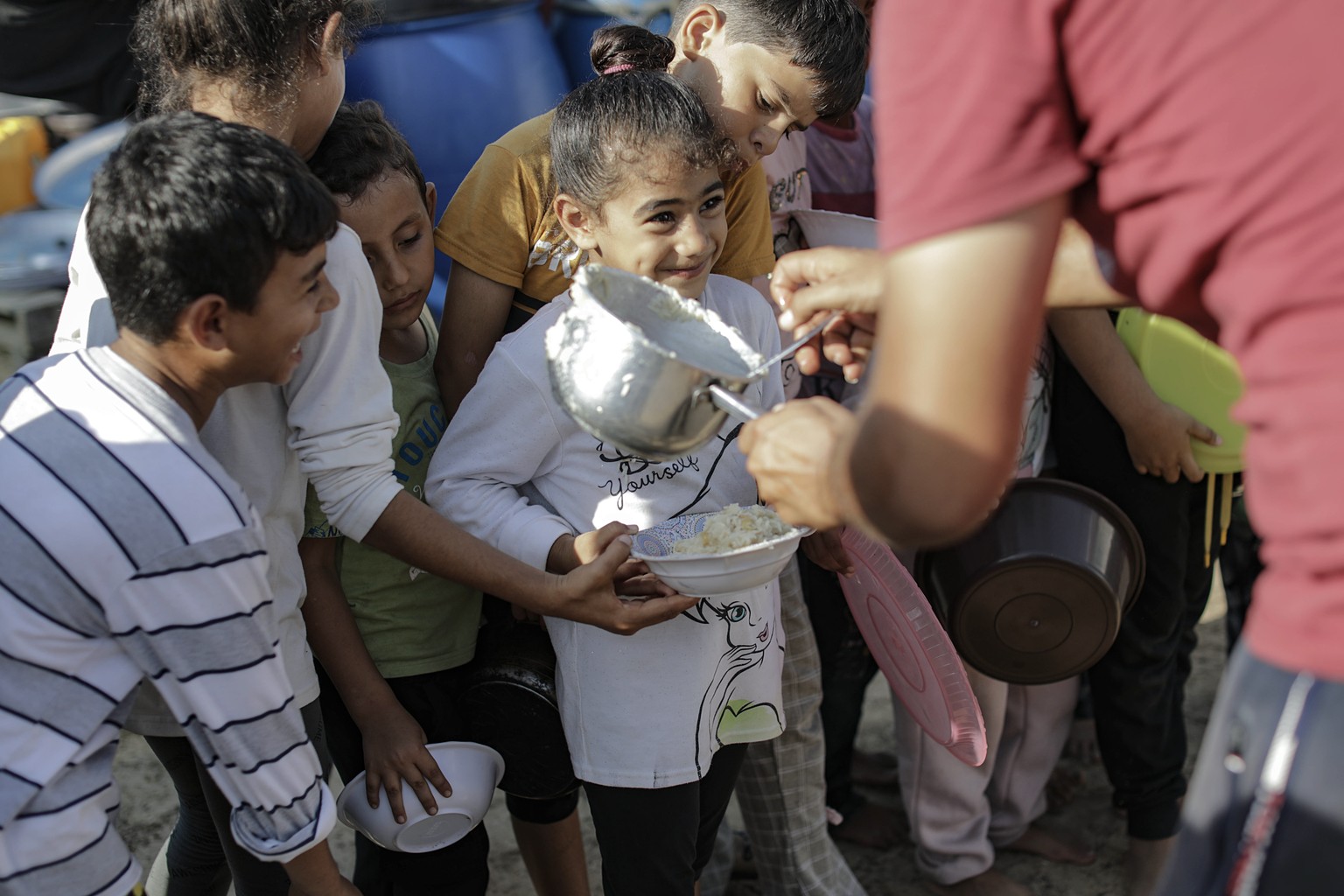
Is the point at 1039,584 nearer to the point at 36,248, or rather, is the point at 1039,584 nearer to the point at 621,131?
the point at 621,131

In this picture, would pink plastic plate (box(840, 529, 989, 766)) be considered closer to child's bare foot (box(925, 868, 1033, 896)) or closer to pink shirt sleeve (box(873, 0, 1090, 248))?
child's bare foot (box(925, 868, 1033, 896))

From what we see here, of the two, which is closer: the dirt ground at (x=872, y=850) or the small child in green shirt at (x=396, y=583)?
the small child in green shirt at (x=396, y=583)

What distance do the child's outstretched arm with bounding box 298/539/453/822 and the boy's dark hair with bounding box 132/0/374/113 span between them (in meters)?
0.69

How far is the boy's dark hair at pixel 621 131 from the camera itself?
6.19 ft

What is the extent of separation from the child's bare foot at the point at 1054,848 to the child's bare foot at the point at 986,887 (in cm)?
15

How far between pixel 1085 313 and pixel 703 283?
81cm

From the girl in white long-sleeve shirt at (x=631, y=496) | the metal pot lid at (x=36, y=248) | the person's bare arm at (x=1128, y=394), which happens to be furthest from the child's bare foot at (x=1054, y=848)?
the metal pot lid at (x=36, y=248)

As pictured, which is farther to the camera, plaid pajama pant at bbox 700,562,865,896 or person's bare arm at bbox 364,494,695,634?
plaid pajama pant at bbox 700,562,865,896

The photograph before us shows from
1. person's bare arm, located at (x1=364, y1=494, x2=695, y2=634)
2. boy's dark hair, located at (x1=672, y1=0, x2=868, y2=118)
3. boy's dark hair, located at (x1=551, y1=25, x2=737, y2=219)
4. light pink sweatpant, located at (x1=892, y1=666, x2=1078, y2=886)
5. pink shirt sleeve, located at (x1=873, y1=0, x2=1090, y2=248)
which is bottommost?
light pink sweatpant, located at (x1=892, y1=666, x2=1078, y2=886)

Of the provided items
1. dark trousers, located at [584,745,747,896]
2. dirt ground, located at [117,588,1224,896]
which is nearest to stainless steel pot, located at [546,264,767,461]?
dark trousers, located at [584,745,747,896]

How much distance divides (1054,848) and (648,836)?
1260mm

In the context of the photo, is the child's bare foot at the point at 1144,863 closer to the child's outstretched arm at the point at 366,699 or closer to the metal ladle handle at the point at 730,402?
the child's outstretched arm at the point at 366,699

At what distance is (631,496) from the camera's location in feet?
6.12

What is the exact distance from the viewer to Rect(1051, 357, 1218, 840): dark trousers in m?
2.40
